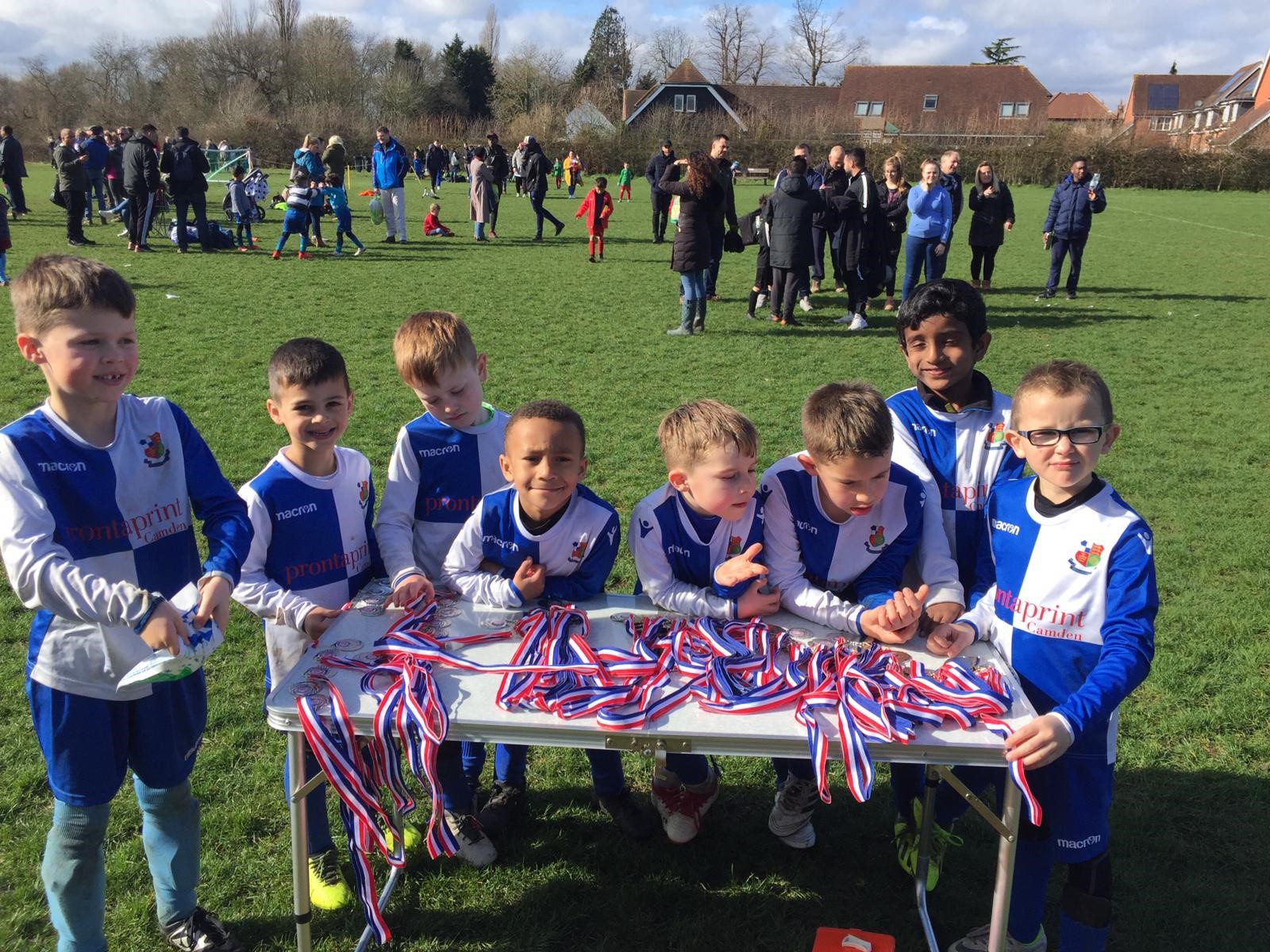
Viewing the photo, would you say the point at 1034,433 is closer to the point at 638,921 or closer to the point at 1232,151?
the point at 638,921

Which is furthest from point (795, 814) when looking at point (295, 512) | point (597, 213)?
point (597, 213)

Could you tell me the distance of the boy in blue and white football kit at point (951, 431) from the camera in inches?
111

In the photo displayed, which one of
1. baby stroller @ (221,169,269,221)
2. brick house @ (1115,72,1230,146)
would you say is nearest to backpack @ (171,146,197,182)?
baby stroller @ (221,169,269,221)

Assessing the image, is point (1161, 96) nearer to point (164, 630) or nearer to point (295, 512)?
point (295, 512)

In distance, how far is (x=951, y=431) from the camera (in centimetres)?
289

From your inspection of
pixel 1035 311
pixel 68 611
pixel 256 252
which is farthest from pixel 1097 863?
pixel 256 252

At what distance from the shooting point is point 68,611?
2.11 meters

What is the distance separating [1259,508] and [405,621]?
19.5 ft

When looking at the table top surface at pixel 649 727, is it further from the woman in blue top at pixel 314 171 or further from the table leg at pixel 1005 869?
the woman in blue top at pixel 314 171

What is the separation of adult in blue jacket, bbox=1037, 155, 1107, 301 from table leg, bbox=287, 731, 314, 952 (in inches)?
514

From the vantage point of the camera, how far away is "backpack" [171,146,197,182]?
15031 mm

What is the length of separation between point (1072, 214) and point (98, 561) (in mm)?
13427

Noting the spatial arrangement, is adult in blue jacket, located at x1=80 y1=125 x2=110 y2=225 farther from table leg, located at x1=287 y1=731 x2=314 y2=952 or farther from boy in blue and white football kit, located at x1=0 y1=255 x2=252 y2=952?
table leg, located at x1=287 y1=731 x2=314 y2=952

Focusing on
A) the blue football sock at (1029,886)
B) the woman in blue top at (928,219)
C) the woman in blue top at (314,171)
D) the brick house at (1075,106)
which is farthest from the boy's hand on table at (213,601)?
the brick house at (1075,106)
